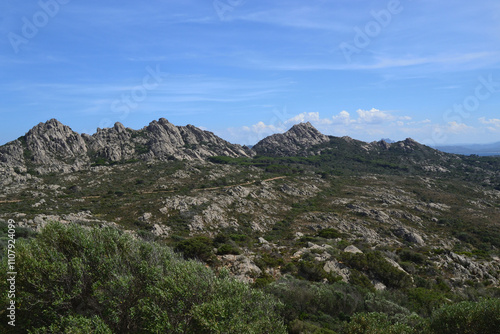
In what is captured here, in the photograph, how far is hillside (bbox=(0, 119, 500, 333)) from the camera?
3003cm

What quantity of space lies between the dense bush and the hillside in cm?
692

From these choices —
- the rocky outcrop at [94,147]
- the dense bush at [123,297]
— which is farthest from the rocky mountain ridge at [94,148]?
the dense bush at [123,297]

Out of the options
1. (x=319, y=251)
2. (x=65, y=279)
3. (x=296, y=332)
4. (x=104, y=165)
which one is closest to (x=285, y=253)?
(x=319, y=251)

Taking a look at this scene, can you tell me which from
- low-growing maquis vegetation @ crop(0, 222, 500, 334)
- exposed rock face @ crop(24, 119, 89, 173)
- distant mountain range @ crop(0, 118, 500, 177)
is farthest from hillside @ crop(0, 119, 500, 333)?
low-growing maquis vegetation @ crop(0, 222, 500, 334)

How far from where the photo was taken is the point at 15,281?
1725cm

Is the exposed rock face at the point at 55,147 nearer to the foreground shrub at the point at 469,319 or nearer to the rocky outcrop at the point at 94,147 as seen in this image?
the rocky outcrop at the point at 94,147

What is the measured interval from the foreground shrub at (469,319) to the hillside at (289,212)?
2.56 metres

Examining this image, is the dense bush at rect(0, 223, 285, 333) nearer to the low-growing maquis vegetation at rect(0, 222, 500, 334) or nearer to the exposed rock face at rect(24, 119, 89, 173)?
A: the low-growing maquis vegetation at rect(0, 222, 500, 334)

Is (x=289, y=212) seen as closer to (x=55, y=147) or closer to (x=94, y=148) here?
(x=94, y=148)

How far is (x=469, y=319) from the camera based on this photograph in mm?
15992

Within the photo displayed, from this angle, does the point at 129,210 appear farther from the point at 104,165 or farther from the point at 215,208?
the point at 104,165

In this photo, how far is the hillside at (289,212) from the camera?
30.0m

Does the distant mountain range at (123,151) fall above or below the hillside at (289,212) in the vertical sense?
above

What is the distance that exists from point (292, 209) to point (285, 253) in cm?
4112
